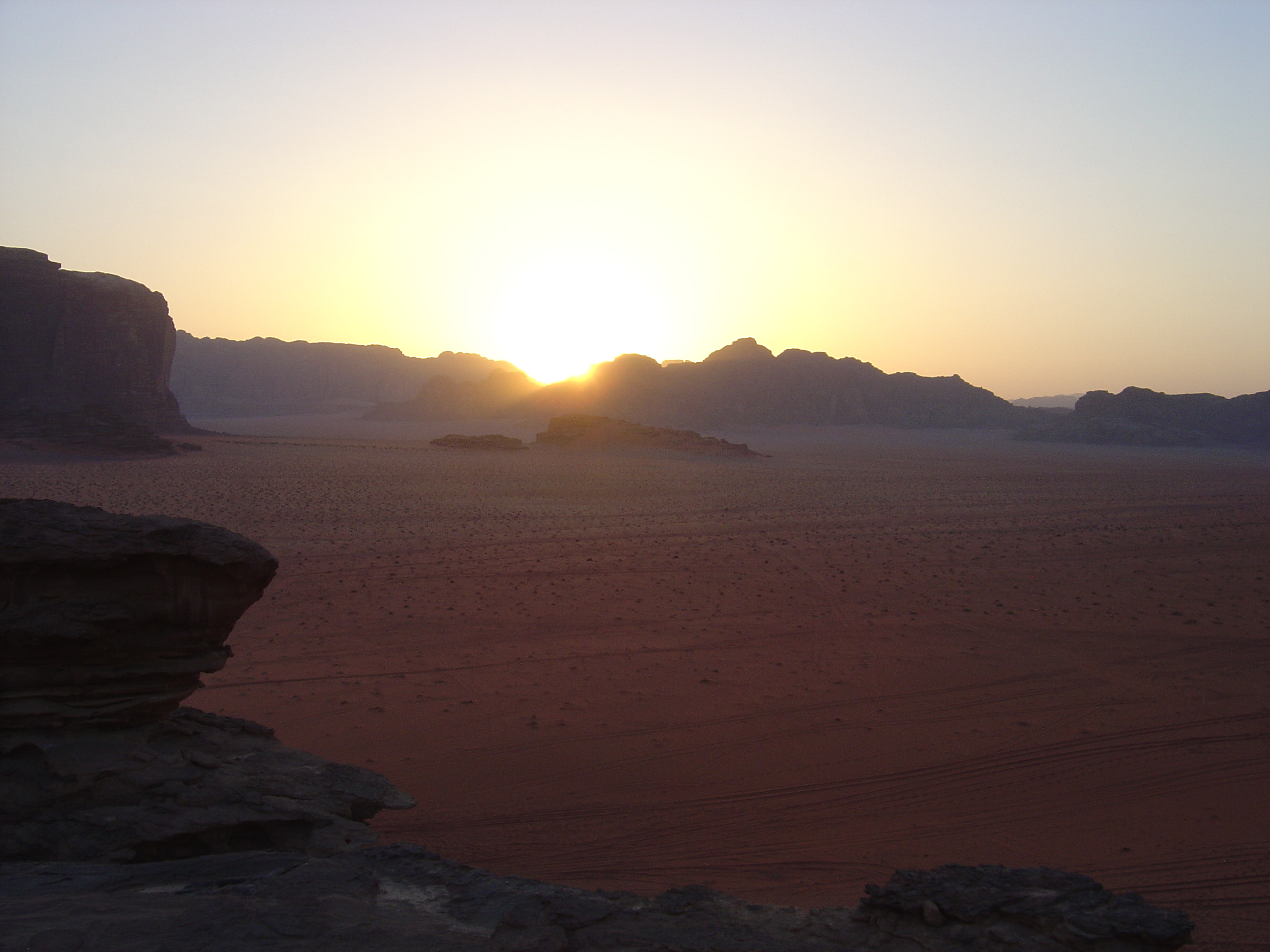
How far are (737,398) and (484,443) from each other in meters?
41.2

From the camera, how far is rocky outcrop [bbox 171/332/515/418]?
337 ft

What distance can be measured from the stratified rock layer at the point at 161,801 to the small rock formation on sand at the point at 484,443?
41.5m

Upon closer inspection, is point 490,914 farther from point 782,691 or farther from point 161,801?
point 782,691

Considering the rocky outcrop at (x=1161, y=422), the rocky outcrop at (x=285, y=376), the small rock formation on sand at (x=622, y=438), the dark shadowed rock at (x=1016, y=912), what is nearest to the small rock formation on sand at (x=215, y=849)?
the dark shadowed rock at (x=1016, y=912)

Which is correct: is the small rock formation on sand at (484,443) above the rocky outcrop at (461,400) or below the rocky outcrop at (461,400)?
below

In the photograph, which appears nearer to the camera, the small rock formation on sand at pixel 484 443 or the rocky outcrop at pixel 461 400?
the small rock formation on sand at pixel 484 443

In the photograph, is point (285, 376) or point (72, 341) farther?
point (285, 376)

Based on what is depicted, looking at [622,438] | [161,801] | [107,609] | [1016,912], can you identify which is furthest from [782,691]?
[622,438]

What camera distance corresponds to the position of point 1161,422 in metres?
71.8

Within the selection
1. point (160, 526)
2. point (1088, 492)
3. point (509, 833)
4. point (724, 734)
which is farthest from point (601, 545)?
point (1088, 492)

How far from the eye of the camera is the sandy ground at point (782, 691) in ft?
17.5

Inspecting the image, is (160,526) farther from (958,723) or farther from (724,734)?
(958,723)

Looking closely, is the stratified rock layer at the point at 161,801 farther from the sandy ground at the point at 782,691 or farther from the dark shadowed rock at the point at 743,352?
the dark shadowed rock at the point at 743,352

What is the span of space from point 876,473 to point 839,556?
71.1ft
